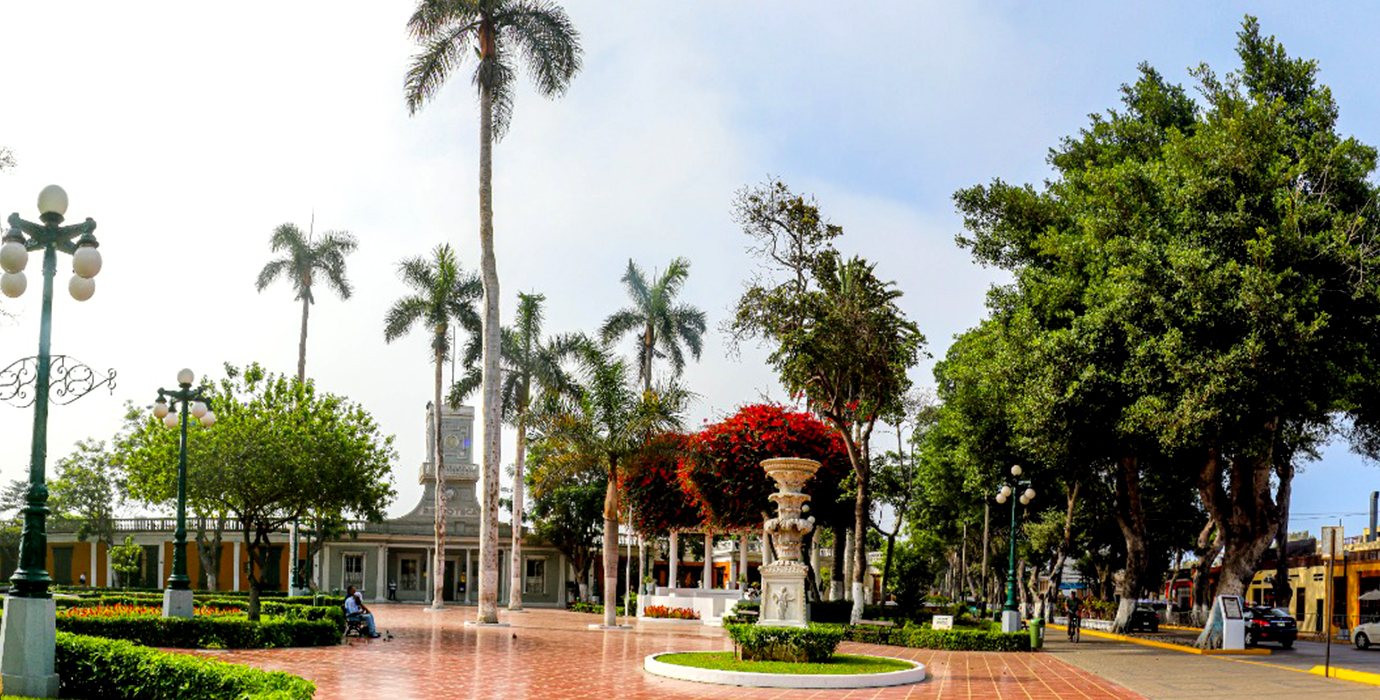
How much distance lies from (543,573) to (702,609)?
85.9 feet

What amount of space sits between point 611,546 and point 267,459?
366 inches

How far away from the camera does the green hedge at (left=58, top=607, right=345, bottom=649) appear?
19.0 meters

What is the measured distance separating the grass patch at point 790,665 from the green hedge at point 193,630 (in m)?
6.85

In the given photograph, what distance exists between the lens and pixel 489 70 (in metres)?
31.8

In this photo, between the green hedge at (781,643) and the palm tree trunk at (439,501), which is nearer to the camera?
the green hedge at (781,643)

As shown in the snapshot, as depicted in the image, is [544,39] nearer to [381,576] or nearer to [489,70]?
[489,70]

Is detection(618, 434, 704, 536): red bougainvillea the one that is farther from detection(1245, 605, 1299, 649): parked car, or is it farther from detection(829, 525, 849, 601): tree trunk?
detection(1245, 605, 1299, 649): parked car

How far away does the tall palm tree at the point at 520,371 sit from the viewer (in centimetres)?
4366

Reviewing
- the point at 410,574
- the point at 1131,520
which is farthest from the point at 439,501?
the point at 1131,520

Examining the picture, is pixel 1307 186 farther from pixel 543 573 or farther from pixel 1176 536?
pixel 543 573

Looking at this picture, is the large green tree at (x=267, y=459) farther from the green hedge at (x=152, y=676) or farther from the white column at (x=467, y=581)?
the white column at (x=467, y=581)

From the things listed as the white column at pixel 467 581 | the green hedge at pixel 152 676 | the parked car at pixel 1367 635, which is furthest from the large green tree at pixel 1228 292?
the white column at pixel 467 581

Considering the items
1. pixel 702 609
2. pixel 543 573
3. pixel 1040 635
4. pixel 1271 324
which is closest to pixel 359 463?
pixel 702 609

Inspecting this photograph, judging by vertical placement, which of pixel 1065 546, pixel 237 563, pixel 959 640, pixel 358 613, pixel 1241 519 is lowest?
pixel 237 563
